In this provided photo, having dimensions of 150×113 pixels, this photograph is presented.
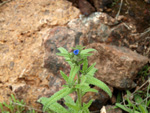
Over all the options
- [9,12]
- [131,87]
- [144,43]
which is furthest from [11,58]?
[144,43]

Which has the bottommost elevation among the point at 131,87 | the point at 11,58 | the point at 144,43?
the point at 131,87

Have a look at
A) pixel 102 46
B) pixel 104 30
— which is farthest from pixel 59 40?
pixel 104 30

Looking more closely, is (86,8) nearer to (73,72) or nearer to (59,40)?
(59,40)

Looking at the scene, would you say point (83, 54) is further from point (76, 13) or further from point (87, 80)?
point (76, 13)

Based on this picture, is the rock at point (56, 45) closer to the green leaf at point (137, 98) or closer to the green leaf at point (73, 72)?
Result: the green leaf at point (73, 72)

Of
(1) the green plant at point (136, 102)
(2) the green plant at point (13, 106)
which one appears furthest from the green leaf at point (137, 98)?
(2) the green plant at point (13, 106)
